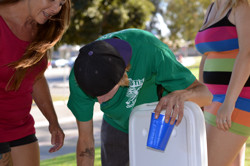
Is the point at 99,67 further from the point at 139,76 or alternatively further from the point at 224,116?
the point at 224,116

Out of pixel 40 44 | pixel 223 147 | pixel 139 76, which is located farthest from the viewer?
pixel 223 147

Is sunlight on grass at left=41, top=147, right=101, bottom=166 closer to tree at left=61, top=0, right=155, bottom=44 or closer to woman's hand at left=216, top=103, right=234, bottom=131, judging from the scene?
woman's hand at left=216, top=103, right=234, bottom=131

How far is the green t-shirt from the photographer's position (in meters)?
1.98

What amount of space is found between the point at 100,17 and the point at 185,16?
69.5 ft

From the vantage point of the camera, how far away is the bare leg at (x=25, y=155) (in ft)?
7.70

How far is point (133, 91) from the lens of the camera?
6.95 feet

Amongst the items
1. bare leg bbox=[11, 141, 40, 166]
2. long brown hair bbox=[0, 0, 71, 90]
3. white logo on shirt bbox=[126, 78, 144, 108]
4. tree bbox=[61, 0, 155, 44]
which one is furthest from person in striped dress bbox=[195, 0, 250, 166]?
tree bbox=[61, 0, 155, 44]

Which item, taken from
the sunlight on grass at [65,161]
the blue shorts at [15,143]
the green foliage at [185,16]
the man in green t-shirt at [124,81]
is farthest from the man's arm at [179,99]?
the green foliage at [185,16]

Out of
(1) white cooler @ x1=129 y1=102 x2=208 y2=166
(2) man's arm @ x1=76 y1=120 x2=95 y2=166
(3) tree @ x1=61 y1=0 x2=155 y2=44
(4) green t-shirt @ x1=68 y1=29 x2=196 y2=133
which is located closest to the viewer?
(1) white cooler @ x1=129 y1=102 x2=208 y2=166

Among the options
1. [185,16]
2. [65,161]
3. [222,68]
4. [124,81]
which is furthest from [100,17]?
[185,16]

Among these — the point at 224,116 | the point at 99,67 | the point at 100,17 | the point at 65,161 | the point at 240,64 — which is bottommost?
the point at 100,17

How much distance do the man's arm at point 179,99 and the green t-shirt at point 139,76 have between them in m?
0.08

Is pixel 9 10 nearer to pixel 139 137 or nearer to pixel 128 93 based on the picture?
pixel 128 93

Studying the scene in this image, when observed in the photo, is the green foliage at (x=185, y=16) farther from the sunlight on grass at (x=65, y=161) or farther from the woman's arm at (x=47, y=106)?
the woman's arm at (x=47, y=106)
